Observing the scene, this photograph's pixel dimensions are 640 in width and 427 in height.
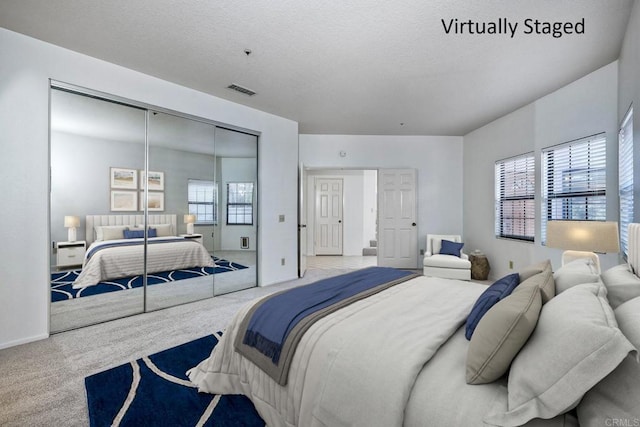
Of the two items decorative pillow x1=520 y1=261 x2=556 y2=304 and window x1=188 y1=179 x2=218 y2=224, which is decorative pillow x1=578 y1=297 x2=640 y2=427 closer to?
decorative pillow x1=520 y1=261 x2=556 y2=304

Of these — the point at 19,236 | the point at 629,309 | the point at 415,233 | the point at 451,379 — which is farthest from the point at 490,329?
the point at 415,233

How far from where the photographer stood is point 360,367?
1.24 metres

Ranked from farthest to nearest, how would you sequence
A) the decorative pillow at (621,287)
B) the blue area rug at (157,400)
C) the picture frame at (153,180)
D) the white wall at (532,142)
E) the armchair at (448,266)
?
the armchair at (448,266) < the picture frame at (153,180) < the white wall at (532,142) < the blue area rug at (157,400) < the decorative pillow at (621,287)

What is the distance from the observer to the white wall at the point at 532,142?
3.15m

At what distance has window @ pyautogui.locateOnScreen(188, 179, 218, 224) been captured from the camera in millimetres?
3830

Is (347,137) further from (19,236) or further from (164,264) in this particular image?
(19,236)

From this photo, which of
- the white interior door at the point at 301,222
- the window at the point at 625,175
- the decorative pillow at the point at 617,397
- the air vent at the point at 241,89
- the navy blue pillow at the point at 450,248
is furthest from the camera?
the white interior door at the point at 301,222

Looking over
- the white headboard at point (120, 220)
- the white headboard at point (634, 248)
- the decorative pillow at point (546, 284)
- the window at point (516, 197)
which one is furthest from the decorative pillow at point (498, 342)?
the window at point (516, 197)

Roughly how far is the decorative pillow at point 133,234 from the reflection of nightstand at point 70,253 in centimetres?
38

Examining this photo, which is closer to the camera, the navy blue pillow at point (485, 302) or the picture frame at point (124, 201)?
the navy blue pillow at point (485, 302)

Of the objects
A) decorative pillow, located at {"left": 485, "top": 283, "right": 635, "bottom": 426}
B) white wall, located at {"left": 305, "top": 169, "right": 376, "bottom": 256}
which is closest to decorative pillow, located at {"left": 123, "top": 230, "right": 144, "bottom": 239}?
decorative pillow, located at {"left": 485, "top": 283, "right": 635, "bottom": 426}

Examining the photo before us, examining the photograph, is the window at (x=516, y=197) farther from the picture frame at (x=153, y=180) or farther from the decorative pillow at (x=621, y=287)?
the picture frame at (x=153, y=180)

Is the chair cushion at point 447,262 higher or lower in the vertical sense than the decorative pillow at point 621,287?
lower

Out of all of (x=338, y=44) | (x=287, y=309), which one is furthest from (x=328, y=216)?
(x=287, y=309)
